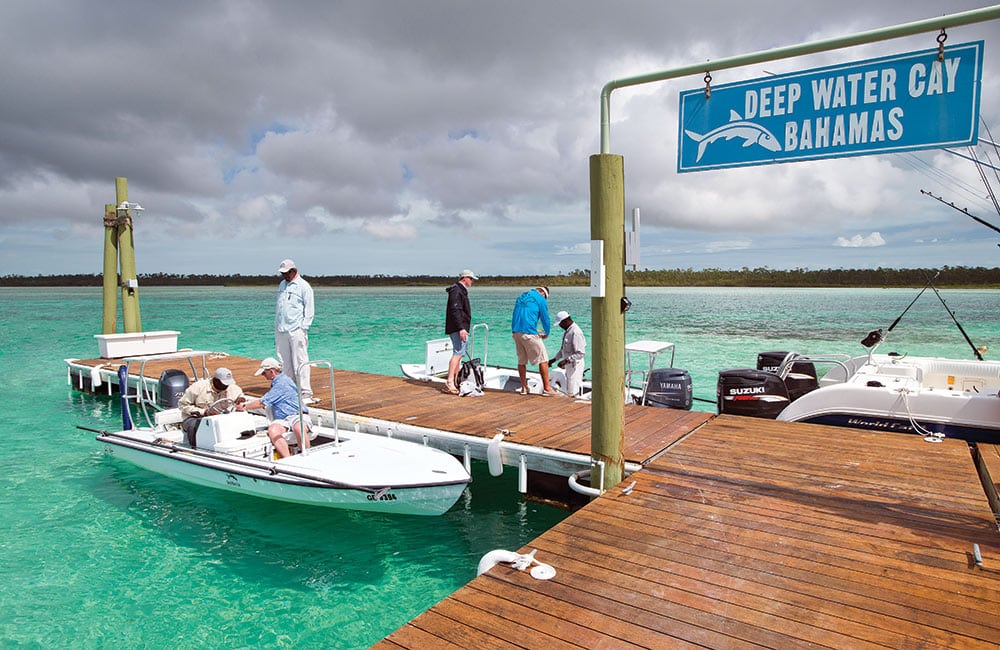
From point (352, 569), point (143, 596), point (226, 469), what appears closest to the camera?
point (143, 596)

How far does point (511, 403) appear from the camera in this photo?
9.12 m

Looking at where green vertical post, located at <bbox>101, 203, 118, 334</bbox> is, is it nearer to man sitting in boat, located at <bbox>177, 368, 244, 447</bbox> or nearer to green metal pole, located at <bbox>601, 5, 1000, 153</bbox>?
man sitting in boat, located at <bbox>177, 368, 244, 447</bbox>

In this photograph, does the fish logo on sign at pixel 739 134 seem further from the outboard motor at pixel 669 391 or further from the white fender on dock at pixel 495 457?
the outboard motor at pixel 669 391

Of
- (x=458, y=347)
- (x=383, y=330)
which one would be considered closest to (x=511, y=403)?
(x=458, y=347)

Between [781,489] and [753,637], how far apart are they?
2.37 meters

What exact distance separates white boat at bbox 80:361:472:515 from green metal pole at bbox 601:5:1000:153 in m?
3.80

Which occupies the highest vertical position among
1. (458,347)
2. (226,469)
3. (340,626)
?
(458,347)

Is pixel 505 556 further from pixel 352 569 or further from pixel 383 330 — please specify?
pixel 383 330

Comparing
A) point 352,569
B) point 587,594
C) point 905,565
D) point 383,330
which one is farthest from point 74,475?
point 383,330

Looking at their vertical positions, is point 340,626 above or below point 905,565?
below

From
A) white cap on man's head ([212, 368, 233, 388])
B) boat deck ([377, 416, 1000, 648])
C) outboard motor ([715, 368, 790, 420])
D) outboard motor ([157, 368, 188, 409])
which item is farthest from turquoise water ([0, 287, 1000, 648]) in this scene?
outboard motor ([715, 368, 790, 420])

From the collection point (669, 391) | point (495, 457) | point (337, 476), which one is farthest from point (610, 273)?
point (669, 391)

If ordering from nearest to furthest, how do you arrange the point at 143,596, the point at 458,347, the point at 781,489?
the point at 781,489 < the point at 143,596 < the point at 458,347

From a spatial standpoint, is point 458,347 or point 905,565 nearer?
point 905,565
